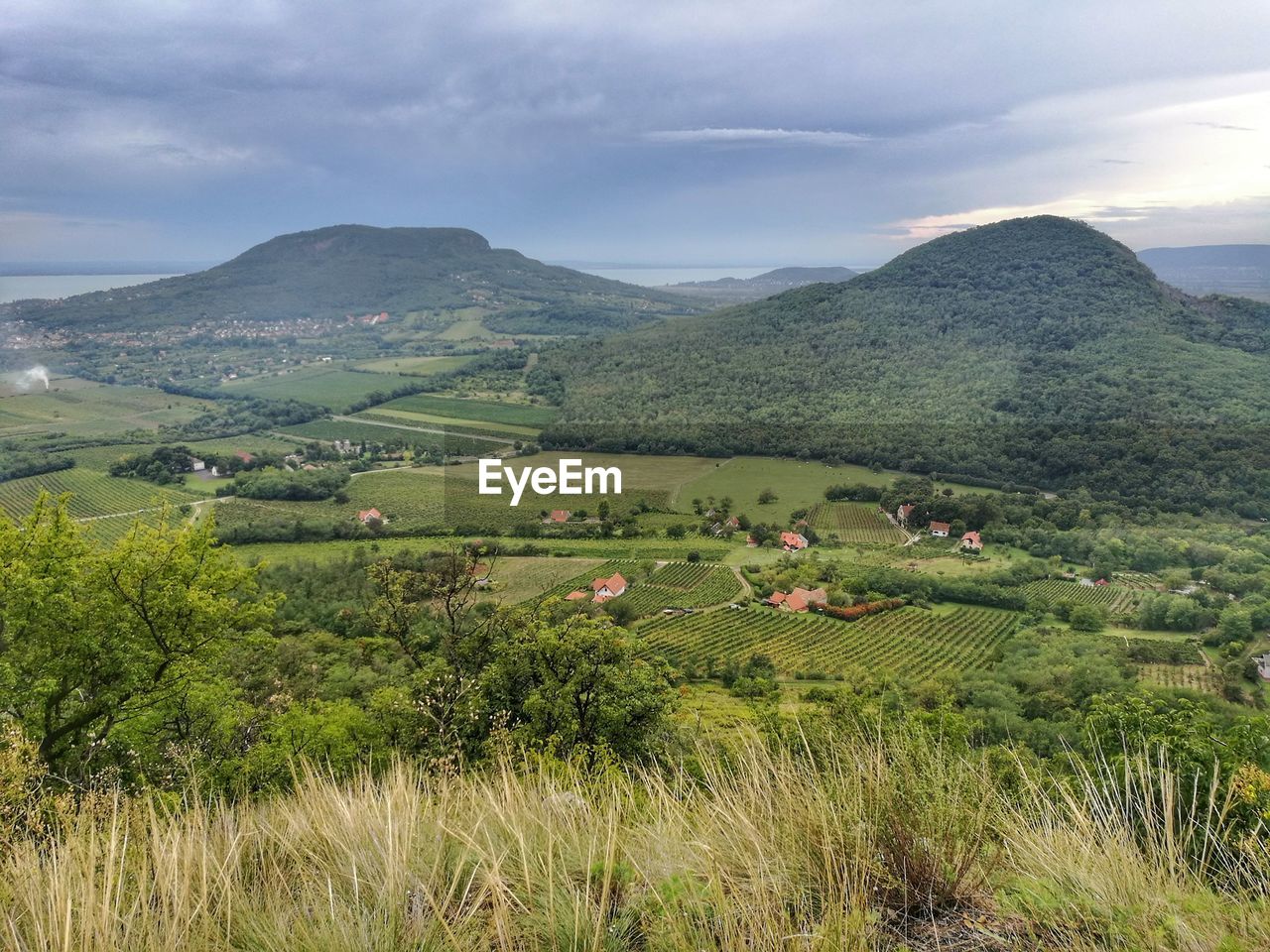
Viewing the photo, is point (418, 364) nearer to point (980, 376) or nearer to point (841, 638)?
point (980, 376)

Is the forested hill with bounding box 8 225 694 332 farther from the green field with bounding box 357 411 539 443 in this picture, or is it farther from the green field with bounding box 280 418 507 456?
the green field with bounding box 280 418 507 456

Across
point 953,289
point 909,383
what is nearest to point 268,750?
point 909,383

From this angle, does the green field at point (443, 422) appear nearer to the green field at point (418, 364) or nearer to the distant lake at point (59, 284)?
the green field at point (418, 364)

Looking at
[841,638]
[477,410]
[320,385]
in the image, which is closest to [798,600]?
[841,638]

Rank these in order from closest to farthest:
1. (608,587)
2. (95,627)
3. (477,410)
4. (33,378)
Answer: (95,627) → (608,587) → (477,410) → (33,378)

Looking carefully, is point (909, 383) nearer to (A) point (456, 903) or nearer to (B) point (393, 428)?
(B) point (393, 428)

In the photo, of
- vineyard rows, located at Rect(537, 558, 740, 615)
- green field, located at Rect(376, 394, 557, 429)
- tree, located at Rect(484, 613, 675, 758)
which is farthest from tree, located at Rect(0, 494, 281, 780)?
green field, located at Rect(376, 394, 557, 429)
